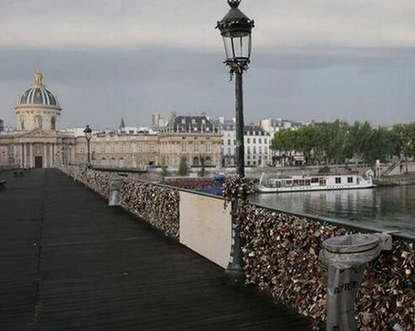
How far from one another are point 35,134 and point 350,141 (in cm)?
7753

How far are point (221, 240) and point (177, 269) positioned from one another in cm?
80

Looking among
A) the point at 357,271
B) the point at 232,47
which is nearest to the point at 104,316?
the point at 357,271

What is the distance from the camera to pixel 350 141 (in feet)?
342

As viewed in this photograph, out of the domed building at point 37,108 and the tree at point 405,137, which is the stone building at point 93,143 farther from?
the tree at point 405,137

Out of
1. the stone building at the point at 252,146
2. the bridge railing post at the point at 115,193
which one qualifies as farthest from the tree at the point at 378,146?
the bridge railing post at the point at 115,193

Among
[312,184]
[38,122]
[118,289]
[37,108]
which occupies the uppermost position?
[37,108]

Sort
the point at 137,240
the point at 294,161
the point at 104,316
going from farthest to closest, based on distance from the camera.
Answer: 1. the point at 294,161
2. the point at 137,240
3. the point at 104,316

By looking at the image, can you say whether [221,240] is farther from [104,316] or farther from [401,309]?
[401,309]

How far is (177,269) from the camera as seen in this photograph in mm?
8047

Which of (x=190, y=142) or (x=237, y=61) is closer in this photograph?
(x=237, y=61)

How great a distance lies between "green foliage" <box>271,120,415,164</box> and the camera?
104 metres

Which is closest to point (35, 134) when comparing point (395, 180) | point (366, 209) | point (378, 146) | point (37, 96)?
point (37, 96)

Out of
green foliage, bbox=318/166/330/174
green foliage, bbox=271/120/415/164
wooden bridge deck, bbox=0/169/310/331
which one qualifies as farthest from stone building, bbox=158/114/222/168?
wooden bridge deck, bbox=0/169/310/331

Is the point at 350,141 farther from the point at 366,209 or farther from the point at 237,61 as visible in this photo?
the point at 237,61
